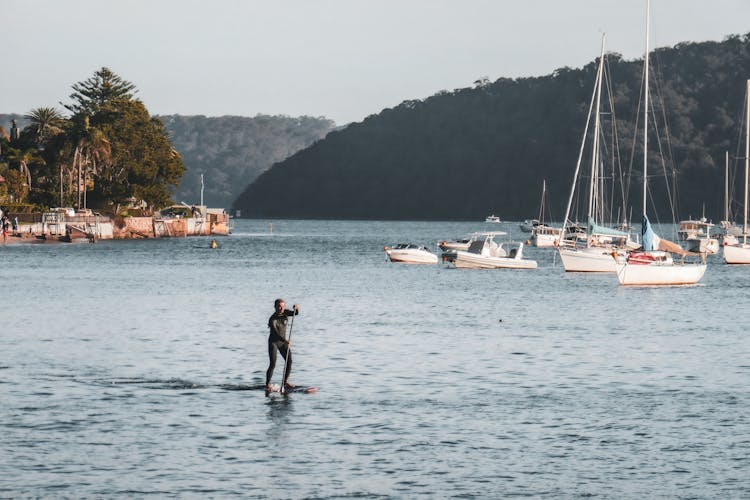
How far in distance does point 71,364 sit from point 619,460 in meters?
17.8

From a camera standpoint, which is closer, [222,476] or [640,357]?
[222,476]

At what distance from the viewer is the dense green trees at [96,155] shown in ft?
516

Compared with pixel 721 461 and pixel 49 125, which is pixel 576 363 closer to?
pixel 721 461

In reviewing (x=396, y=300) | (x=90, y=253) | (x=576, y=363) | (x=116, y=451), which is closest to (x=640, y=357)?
(x=576, y=363)

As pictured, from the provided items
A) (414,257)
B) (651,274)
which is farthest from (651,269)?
(414,257)

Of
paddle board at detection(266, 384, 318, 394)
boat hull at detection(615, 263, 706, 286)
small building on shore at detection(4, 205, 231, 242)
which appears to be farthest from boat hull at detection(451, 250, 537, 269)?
paddle board at detection(266, 384, 318, 394)

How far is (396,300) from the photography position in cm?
6438

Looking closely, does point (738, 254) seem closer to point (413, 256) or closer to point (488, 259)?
point (488, 259)

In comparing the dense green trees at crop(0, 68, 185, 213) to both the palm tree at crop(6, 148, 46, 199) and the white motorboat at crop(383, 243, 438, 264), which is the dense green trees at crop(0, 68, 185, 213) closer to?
the palm tree at crop(6, 148, 46, 199)

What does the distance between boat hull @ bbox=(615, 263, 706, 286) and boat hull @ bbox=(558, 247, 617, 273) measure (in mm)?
12740

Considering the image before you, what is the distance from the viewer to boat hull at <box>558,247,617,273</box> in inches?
3465

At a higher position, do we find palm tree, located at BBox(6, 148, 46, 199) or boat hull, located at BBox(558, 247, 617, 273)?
palm tree, located at BBox(6, 148, 46, 199)

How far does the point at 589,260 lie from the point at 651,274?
1536 cm

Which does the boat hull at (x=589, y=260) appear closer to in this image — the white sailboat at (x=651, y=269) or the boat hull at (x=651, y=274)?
the white sailboat at (x=651, y=269)
